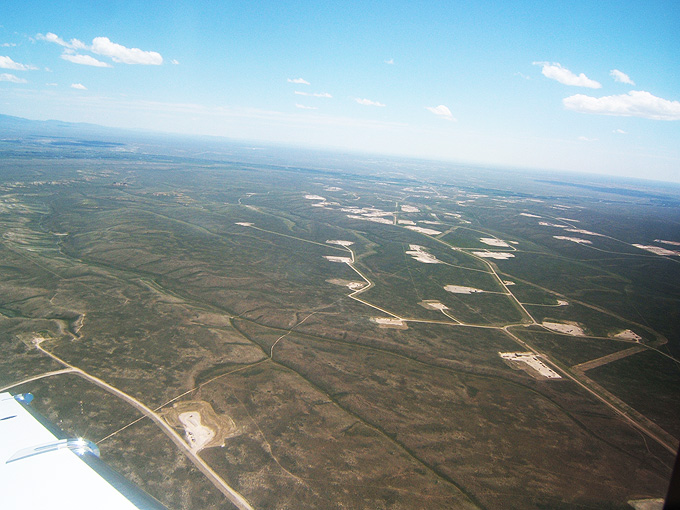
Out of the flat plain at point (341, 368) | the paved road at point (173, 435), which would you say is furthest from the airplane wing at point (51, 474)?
the paved road at point (173, 435)

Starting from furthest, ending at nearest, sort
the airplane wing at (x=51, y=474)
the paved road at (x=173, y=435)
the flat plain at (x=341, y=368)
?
1. the flat plain at (x=341, y=368)
2. the paved road at (x=173, y=435)
3. the airplane wing at (x=51, y=474)

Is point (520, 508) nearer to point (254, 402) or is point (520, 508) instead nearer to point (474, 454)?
point (474, 454)

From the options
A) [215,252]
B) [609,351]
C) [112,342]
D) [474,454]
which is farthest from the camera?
[215,252]

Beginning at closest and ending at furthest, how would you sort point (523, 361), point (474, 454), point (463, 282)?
point (474, 454), point (523, 361), point (463, 282)

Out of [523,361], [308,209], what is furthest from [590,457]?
[308,209]

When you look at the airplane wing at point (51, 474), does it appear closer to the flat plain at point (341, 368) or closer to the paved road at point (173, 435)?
the flat plain at point (341, 368)

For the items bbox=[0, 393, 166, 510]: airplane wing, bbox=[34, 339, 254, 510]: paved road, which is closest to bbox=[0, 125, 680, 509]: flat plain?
bbox=[34, 339, 254, 510]: paved road

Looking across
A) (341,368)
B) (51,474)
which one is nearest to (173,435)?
(51,474)

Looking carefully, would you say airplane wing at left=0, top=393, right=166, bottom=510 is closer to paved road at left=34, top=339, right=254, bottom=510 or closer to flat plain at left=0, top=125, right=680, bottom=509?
flat plain at left=0, top=125, right=680, bottom=509

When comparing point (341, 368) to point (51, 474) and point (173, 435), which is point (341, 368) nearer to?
point (173, 435)
